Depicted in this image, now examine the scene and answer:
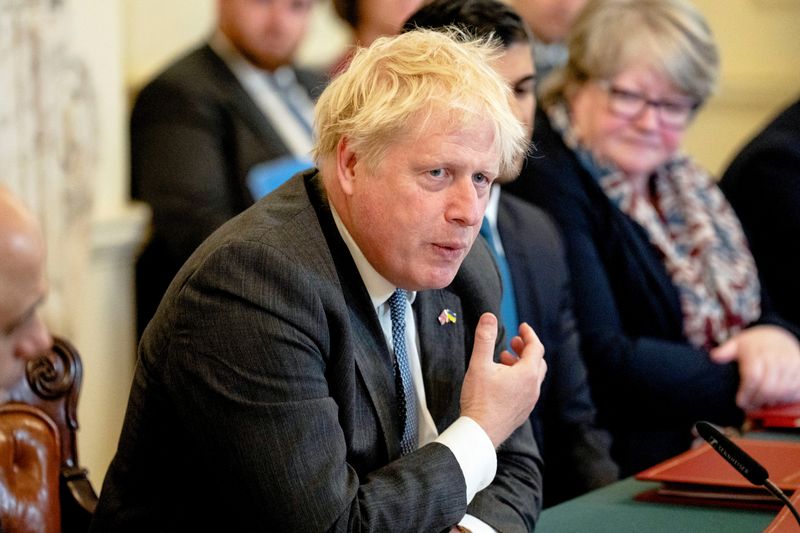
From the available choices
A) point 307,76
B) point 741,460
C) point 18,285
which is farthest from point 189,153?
point 741,460

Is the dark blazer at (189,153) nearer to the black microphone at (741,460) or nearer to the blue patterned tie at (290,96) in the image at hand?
the blue patterned tie at (290,96)

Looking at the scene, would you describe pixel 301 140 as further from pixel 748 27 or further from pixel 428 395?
pixel 748 27

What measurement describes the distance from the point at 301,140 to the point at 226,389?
2782mm

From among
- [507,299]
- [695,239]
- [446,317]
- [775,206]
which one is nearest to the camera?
[446,317]

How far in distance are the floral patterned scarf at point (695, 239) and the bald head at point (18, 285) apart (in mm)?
1754

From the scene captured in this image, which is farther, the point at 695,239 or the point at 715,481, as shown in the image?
the point at 695,239

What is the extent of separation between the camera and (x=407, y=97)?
1.79 m

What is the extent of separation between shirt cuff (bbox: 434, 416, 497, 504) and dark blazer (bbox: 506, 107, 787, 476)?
46.8 inches

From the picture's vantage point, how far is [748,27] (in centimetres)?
632

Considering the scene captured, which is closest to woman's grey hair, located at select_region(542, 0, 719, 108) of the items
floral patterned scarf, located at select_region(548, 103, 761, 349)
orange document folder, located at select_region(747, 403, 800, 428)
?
floral patterned scarf, located at select_region(548, 103, 761, 349)

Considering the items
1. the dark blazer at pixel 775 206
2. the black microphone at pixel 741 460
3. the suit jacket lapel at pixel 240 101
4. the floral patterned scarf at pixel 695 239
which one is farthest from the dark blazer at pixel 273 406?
the suit jacket lapel at pixel 240 101

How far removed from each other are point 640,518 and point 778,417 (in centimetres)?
81

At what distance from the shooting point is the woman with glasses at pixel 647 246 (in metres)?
3.03

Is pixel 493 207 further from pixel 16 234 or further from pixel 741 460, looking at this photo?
pixel 16 234
